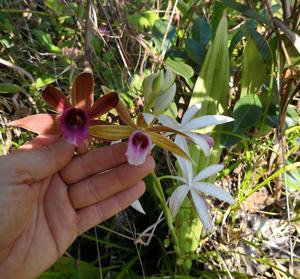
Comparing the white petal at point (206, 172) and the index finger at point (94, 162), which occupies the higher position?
the index finger at point (94, 162)

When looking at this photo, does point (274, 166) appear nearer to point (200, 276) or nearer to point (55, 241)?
point (200, 276)

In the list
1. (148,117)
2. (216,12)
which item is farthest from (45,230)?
(216,12)

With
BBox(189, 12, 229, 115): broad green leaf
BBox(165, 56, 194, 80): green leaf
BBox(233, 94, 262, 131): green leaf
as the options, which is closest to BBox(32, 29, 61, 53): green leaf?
BBox(165, 56, 194, 80): green leaf

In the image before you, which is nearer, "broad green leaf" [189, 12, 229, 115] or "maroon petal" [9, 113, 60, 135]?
"maroon petal" [9, 113, 60, 135]

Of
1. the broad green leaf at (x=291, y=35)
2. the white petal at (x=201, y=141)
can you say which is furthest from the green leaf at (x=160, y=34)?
the white petal at (x=201, y=141)

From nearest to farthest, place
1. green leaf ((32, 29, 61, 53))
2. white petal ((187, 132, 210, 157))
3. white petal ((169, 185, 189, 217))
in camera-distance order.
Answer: white petal ((187, 132, 210, 157)), white petal ((169, 185, 189, 217)), green leaf ((32, 29, 61, 53))

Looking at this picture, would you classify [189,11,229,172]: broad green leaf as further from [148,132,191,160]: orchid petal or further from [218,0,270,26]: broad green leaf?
[148,132,191,160]: orchid petal

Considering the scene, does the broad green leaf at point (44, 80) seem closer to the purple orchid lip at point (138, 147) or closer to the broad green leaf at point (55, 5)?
the broad green leaf at point (55, 5)

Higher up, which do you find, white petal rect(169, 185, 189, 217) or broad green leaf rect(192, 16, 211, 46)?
broad green leaf rect(192, 16, 211, 46)
